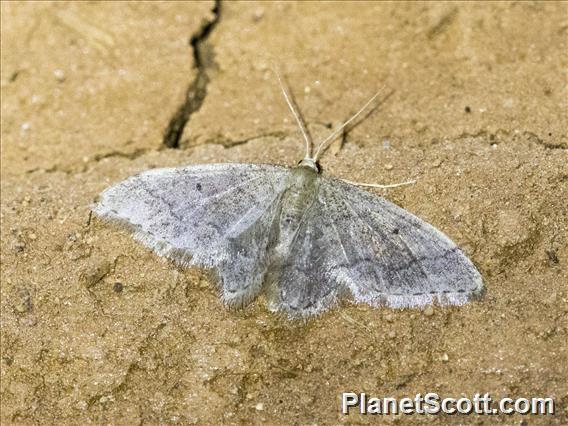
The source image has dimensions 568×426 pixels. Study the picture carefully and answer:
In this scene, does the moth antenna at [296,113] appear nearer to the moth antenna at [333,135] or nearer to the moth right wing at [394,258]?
the moth antenna at [333,135]

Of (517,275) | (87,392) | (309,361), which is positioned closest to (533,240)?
(517,275)

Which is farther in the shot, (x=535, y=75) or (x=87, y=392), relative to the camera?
(x=535, y=75)

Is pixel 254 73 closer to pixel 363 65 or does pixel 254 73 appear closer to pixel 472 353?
pixel 363 65

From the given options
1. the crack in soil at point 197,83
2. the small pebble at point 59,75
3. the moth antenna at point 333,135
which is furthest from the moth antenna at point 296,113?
the small pebble at point 59,75

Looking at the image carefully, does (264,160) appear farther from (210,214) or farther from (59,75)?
(59,75)

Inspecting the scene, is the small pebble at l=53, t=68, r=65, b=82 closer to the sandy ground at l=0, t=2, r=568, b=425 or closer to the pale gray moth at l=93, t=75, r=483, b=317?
the sandy ground at l=0, t=2, r=568, b=425

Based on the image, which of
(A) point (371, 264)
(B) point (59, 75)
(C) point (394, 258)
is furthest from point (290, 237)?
(B) point (59, 75)
